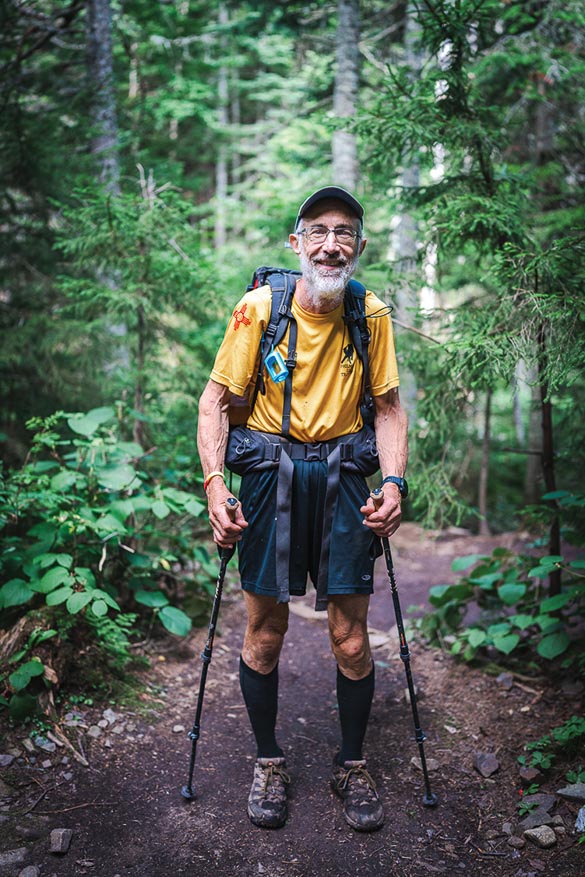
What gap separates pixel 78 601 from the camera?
11.7ft

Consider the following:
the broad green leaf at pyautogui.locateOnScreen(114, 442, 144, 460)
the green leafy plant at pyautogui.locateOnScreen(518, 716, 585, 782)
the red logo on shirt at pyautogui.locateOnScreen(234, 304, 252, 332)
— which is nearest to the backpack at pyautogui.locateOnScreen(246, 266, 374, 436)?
the red logo on shirt at pyautogui.locateOnScreen(234, 304, 252, 332)

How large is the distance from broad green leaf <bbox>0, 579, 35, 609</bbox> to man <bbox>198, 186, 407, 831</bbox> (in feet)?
4.67

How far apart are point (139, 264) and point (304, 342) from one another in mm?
2395

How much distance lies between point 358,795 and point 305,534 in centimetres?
136

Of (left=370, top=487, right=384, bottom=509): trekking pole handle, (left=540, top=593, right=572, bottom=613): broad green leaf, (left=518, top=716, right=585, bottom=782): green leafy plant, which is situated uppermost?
(left=370, top=487, right=384, bottom=509): trekking pole handle

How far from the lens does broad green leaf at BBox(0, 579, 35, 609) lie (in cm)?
365

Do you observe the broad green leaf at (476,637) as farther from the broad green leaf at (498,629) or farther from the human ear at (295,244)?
the human ear at (295,244)

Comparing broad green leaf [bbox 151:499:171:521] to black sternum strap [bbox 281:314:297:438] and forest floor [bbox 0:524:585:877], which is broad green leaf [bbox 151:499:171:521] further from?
black sternum strap [bbox 281:314:297:438]

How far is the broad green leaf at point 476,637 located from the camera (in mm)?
4367

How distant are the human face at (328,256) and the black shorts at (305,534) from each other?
34.8 inches

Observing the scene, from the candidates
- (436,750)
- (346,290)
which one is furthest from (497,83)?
(436,750)

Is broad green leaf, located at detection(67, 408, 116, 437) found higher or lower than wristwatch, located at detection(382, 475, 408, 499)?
higher

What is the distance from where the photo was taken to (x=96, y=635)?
4.02 meters

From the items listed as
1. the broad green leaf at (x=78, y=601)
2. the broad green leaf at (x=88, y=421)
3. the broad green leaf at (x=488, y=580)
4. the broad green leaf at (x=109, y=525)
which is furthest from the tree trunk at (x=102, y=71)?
the broad green leaf at (x=488, y=580)
